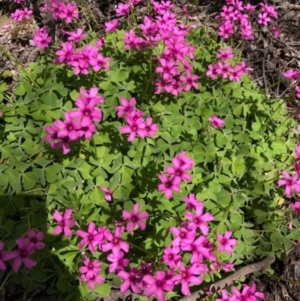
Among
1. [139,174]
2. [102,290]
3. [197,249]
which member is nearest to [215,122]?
[139,174]

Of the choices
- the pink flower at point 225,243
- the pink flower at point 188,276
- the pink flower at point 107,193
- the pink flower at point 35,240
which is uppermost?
the pink flower at point 35,240

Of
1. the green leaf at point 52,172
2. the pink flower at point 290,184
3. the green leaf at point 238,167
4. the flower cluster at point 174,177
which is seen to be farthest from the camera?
the green leaf at point 238,167

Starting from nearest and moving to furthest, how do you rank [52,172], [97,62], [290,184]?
[290,184] → [52,172] → [97,62]

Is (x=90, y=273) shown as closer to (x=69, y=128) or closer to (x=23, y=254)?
(x=23, y=254)

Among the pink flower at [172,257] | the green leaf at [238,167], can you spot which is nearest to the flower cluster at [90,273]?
the pink flower at [172,257]

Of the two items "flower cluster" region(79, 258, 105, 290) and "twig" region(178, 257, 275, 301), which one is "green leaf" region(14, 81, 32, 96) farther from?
"twig" region(178, 257, 275, 301)

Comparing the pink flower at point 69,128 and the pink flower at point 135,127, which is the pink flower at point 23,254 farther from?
the pink flower at point 135,127

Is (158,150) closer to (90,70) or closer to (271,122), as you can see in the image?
(90,70)
